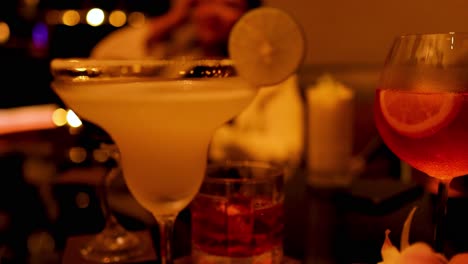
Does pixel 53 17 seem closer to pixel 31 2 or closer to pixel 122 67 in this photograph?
pixel 31 2

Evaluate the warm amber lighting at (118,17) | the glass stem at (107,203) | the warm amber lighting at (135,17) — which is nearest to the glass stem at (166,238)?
the glass stem at (107,203)

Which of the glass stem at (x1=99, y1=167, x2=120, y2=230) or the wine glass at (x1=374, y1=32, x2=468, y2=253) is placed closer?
the wine glass at (x1=374, y1=32, x2=468, y2=253)

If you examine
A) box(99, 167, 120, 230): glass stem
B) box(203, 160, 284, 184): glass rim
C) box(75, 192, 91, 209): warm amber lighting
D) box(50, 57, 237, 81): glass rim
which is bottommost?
box(75, 192, 91, 209): warm amber lighting

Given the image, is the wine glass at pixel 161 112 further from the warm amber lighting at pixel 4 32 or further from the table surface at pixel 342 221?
the warm amber lighting at pixel 4 32

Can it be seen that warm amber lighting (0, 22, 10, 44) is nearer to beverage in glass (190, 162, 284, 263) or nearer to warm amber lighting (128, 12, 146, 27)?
warm amber lighting (128, 12, 146, 27)

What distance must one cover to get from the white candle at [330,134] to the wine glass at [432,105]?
57 centimetres

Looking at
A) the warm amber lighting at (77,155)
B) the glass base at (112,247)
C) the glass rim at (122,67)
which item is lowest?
the warm amber lighting at (77,155)

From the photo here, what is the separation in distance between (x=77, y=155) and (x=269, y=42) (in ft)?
2.32

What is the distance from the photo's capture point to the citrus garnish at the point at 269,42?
33.5 inches

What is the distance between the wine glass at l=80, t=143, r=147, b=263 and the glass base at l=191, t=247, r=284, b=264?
107 mm

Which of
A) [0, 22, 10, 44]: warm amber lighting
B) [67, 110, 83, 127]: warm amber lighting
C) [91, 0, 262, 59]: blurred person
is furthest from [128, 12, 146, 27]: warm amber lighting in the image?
[67, 110, 83, 127]: warm amber lighting

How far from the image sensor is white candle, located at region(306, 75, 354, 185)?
126 centimetres

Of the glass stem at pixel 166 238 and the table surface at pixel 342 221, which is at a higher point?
the glass stem at pixel 166 238

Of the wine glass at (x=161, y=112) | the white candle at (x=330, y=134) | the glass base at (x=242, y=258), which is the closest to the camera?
the wine glass at (x=161, y=112)
